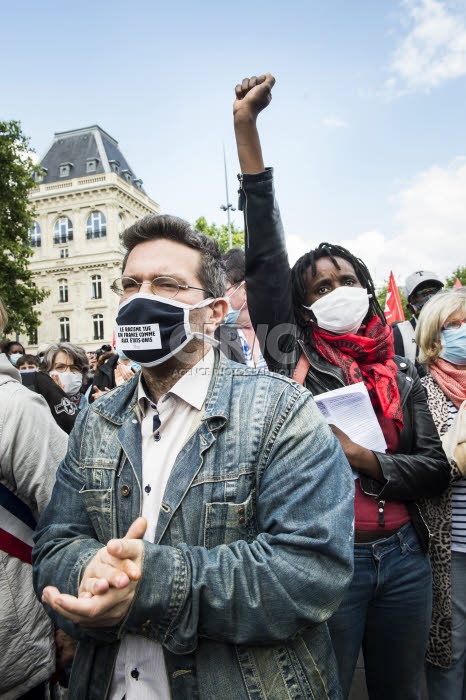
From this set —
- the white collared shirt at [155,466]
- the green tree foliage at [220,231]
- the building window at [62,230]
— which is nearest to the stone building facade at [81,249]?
the building window at [62,230]

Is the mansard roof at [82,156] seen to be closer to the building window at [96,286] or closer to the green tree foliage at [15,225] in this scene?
the building window at [96,286]

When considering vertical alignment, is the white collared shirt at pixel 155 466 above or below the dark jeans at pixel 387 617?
above

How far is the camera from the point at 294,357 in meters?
2.19

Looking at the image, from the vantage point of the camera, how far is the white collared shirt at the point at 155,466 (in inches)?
54.5

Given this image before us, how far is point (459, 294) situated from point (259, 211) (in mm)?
1582

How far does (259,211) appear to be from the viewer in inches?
74.2

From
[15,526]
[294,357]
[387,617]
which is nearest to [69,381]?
[15,526]

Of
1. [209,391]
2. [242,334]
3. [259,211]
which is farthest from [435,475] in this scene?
[242,334]

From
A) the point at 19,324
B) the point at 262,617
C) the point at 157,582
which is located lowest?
the point at 262,617

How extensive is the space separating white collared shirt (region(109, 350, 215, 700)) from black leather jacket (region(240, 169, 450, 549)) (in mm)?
449

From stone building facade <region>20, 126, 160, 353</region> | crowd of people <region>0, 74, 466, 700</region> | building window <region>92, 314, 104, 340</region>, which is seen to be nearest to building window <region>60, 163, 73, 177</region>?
stone building facade <region>20, 126, 160, 353</region>

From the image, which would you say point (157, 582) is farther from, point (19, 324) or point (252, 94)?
point (19, 324)

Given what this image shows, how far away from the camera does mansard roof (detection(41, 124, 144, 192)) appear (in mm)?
46594

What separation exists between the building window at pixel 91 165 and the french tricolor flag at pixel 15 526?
160 feet
